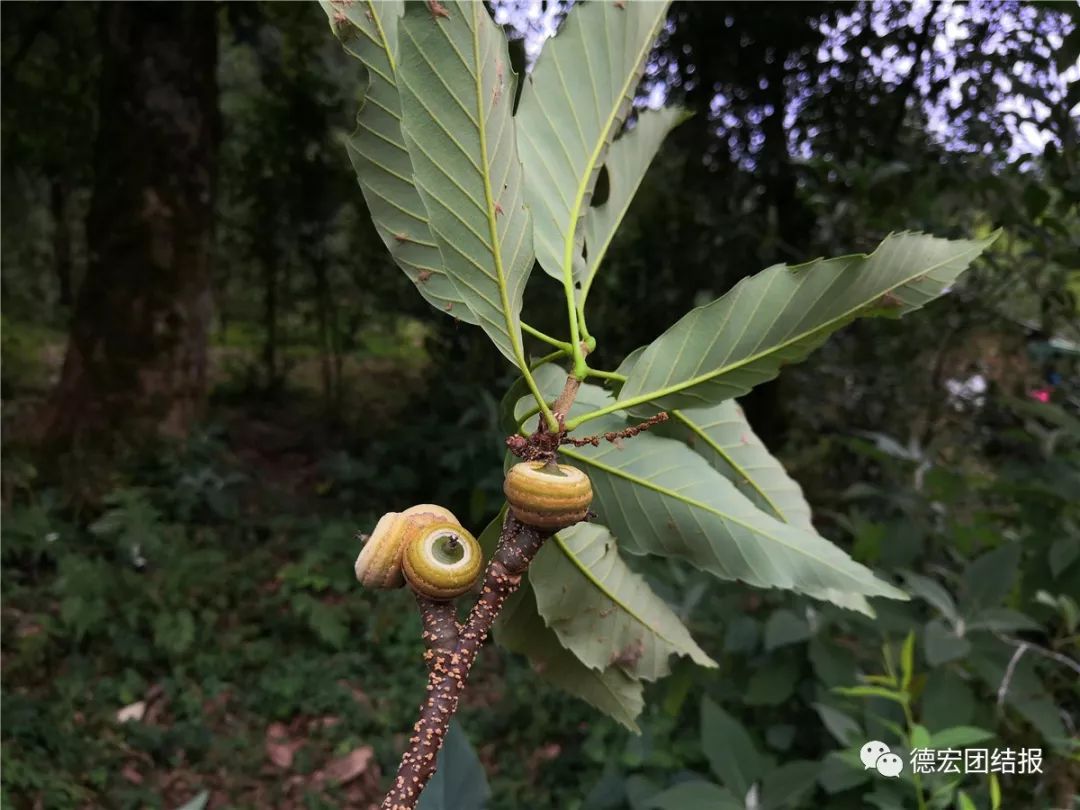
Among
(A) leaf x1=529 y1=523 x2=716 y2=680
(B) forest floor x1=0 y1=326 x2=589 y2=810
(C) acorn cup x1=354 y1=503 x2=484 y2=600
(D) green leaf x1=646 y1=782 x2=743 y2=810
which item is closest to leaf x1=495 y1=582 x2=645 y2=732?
(A) leaf x1=529 y1=523 x2=716 y2=680

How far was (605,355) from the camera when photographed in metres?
3.73

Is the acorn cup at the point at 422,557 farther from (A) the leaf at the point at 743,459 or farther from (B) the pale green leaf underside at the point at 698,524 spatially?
(A) the leaf at the point at 743,459

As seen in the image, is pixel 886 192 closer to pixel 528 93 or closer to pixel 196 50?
pixel 528 93

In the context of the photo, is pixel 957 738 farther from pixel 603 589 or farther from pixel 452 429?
pixel 452 429

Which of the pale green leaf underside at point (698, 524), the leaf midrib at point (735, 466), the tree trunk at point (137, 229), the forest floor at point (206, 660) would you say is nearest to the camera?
the pale green leaf underside at point (698, 524)

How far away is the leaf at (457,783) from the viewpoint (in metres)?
0.57

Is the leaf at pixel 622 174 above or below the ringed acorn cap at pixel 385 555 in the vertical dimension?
above

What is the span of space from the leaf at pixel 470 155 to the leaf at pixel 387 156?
1.3 inches

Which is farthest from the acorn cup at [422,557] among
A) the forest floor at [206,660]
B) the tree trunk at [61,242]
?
the tree trunk at [61,242]

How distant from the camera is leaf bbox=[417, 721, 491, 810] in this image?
0.57 metres

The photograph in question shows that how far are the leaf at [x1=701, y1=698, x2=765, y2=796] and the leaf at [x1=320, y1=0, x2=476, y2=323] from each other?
1.05m

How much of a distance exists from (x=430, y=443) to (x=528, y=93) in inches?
118

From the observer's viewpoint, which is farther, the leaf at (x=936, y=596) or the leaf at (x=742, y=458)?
the leaf at (x=936, y=596)

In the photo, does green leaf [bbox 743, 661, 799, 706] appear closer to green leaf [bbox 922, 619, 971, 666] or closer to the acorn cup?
green leaf [bbox 922, 619, 971, 666]
